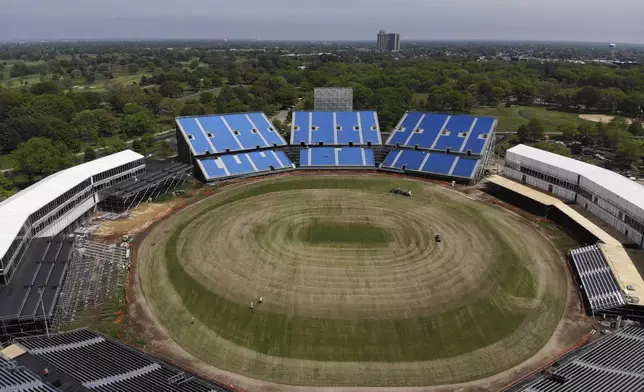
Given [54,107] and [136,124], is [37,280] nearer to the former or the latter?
[136,124]

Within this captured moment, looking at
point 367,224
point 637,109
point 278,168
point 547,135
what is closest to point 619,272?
point 367,224

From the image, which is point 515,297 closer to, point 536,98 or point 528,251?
point 528,251

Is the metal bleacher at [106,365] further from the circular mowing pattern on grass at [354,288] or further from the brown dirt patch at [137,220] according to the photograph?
the brown dirt patch at [137,220]

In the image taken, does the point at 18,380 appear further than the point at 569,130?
No

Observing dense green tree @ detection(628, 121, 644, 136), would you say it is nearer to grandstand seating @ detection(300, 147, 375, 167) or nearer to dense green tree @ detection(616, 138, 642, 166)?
dense green tree @ detection(616, 138, 642, 166)

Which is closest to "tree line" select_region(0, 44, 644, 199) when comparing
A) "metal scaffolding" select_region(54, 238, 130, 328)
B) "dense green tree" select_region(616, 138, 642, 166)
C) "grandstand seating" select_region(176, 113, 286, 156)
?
"dense green tree" select_region(616, 138, 642, 166)

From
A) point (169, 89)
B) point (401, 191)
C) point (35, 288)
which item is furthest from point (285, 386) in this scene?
point (169, 89)
